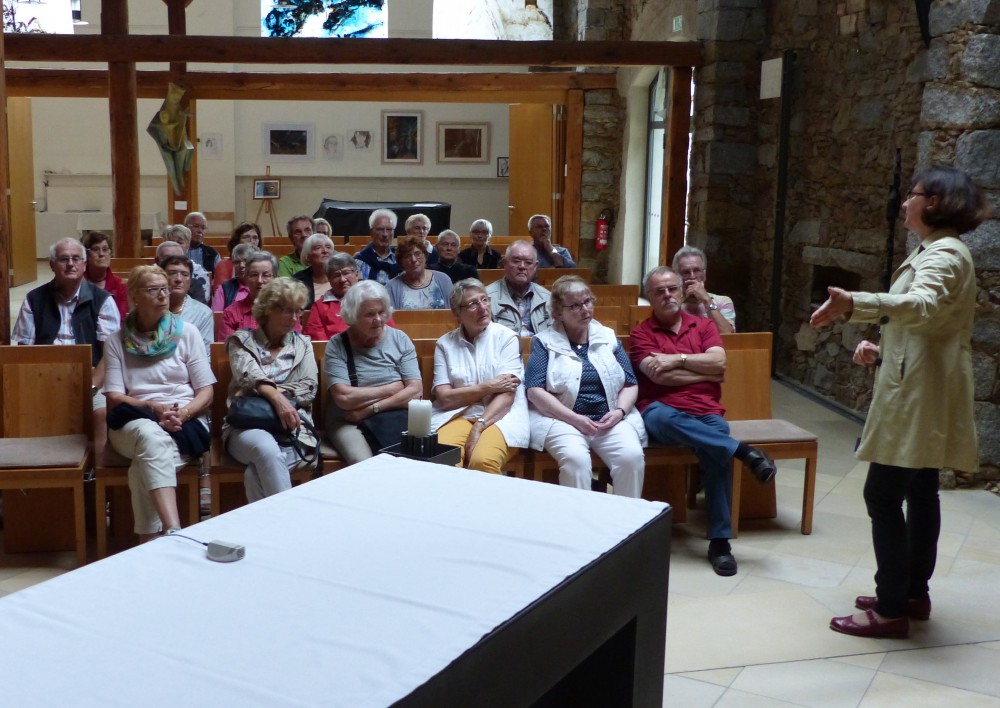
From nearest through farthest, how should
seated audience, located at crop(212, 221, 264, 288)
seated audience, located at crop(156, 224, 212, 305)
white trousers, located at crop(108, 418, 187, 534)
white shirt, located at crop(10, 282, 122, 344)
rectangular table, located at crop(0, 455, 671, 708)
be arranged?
1. rectangular table, located at crop(0, 455, 671, 708)
2. white trousers, located at crop(108, 418, 187, 534)
3. white shirt, located at crop(10, 282, 122, 344)
4. seated audience, located at crop(156, 224, 212, 305)
5. seated audience, located at crop(212, 221, 264, 288)

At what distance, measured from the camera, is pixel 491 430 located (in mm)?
4168

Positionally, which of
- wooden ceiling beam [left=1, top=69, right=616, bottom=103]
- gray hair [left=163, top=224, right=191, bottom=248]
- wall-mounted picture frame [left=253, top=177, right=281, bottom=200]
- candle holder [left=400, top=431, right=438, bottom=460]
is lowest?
candle holder [left=400, top=431, right=438, bottom=460]

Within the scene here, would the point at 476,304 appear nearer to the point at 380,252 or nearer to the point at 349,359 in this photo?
the point at 349,359

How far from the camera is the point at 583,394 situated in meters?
4.30

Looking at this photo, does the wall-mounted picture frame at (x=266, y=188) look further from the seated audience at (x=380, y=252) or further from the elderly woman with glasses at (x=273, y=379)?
the elderly woman with glasses at (x=273, y=379)

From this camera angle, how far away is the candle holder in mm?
2912

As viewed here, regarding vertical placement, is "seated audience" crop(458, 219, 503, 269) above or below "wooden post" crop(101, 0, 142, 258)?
below

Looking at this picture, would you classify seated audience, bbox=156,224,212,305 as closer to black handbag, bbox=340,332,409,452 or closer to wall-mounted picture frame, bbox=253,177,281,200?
black handbag, bbox=340,332,409,452

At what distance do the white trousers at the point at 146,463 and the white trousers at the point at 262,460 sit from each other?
25 centimetres

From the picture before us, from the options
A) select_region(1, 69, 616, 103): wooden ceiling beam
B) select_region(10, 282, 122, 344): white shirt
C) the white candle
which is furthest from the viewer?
select_region(1, 69, 616, 103): wooden ceiling beam

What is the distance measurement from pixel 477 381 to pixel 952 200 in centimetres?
197

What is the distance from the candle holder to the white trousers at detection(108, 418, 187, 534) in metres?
1.29

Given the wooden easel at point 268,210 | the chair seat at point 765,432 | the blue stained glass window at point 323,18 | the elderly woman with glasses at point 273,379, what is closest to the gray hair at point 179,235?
the elderly woman with glasses at point 273,379

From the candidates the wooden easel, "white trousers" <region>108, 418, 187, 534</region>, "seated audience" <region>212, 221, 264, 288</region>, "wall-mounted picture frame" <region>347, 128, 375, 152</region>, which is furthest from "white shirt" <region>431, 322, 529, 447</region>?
"wall-mounted picture frame" <region>347, 128, 375, 152</region>
